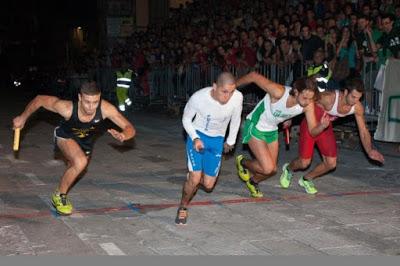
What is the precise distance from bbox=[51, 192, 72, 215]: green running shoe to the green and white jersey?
2.55 metres

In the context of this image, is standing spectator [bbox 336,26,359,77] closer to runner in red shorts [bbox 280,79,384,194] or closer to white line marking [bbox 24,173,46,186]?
runner in red shorts [bbox 280,79,384,194]

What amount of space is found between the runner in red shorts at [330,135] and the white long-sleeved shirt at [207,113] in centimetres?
151

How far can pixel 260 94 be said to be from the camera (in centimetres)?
1438

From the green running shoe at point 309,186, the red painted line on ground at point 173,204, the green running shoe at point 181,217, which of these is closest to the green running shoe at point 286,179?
the green running shoe at point 309,186

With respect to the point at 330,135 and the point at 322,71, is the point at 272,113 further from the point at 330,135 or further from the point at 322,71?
the point at 322,71

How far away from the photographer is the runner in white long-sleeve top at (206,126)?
653cm

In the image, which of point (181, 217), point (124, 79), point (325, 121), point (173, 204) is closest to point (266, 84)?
point (325, 121)

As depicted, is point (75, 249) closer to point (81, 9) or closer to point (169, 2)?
point (169, 2)

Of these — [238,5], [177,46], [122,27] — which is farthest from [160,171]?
[122,27]

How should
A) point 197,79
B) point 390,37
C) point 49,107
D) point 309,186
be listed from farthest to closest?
point 197,79 < point 390,37 < point 309,186 < point 49,107

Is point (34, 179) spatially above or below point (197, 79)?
below

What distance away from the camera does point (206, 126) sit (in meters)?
6.81

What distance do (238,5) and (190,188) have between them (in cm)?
1562

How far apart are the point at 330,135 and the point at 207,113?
222cm
